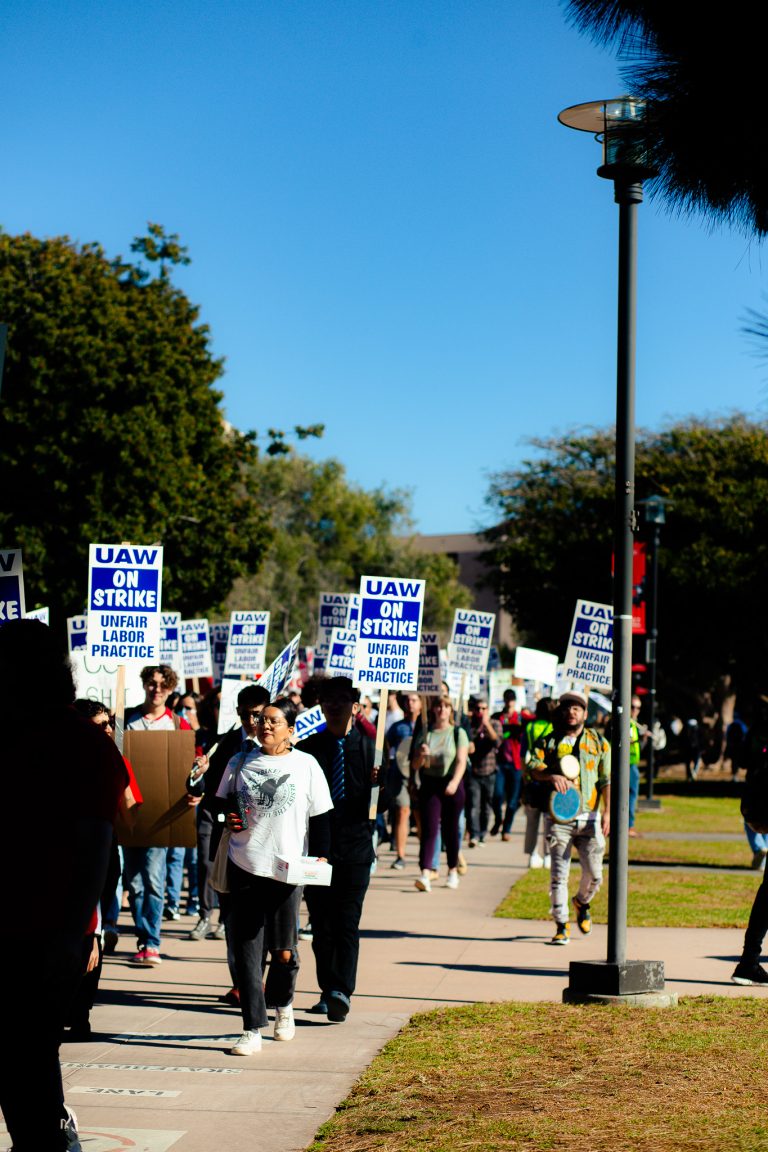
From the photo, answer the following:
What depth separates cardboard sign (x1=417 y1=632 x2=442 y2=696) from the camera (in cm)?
1900

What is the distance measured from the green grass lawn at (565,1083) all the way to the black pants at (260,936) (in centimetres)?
67

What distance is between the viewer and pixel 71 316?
38.4 m

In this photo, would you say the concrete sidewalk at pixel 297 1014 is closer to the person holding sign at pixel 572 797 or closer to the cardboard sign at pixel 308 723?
the person holding sign at pixel 572 797

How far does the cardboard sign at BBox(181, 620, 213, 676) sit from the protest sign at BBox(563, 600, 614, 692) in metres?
5.34

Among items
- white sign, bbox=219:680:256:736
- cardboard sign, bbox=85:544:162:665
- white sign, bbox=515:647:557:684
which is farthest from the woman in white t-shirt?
white sign, bbox=515:647:557:684

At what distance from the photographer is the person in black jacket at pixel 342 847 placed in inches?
353

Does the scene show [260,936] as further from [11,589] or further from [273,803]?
[11,589]

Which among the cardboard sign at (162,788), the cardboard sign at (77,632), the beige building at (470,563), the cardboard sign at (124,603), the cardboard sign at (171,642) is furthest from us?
the beige building at (470,563)

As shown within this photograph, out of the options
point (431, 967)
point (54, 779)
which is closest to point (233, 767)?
point (431, 967)

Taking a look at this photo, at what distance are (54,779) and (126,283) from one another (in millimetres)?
40127

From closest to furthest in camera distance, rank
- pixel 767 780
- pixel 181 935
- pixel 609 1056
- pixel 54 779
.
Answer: pixel 54 779 → pixel 609 1056 → pixel 767 780 → pixel 181 935

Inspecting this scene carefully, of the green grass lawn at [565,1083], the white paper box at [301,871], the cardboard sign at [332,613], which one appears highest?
the cardboard sign at [332,613]

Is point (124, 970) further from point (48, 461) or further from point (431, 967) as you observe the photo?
point (48, 461)

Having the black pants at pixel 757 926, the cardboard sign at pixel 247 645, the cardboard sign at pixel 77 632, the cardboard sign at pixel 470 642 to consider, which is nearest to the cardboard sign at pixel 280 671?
the black pants at pixel 757 926
